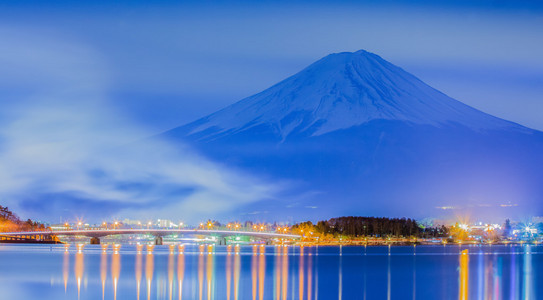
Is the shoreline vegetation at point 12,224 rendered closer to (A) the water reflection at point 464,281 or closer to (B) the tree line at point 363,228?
(B) the tree line at point 363,228

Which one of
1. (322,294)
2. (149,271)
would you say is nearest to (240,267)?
(149,271)

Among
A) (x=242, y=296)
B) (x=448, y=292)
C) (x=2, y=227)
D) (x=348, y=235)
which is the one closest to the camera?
(x=242, y=296)

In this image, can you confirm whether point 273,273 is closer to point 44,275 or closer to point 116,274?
point 116,274

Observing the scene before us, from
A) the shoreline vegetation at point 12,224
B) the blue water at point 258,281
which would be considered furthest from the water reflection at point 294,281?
the shoreline vegetation at point 12,224

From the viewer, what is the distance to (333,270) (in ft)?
258

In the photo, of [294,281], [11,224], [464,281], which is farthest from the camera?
[11,224]

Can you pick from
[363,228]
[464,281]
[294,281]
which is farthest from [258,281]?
[363,228]

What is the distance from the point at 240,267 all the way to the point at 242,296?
26568mm

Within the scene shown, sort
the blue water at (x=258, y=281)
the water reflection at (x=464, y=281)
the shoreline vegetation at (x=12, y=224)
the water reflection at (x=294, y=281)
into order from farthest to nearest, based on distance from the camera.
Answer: the shoreline vegetation at (x=12, y=224) → the water reflection at (x=464, y=281) → the water reflection at (x=294, y=281) → the blue water at (x=258, y=281)

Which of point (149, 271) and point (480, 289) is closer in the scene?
point (480, 289)

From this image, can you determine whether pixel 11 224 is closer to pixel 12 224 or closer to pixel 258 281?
pixel 12 224

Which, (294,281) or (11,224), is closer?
(294,281)

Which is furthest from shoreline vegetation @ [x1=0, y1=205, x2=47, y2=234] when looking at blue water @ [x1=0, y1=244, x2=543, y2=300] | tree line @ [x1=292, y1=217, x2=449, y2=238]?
blue water @ [x1=0, y1=244, x2=543, y2=300]

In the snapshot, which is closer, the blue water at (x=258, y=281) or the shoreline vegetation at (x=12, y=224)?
the blue water at (x=258, y=281)
